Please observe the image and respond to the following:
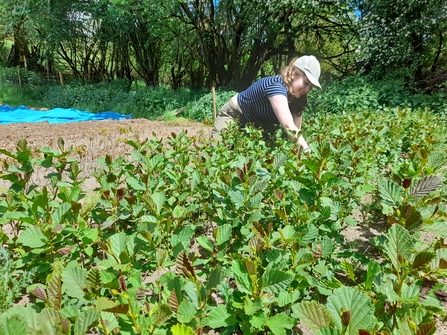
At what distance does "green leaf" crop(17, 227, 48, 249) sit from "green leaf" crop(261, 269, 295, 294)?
933mm

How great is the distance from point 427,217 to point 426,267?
1.15 feet

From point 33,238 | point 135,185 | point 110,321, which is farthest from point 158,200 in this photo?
point 110,321

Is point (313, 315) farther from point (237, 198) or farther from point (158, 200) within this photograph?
point (158, 200)

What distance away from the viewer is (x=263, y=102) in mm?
3977

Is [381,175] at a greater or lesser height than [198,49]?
lesser

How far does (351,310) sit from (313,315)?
10cm

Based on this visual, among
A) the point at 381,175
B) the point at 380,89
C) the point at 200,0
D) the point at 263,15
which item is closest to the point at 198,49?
the point at 200,0

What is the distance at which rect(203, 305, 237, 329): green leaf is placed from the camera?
101 cm

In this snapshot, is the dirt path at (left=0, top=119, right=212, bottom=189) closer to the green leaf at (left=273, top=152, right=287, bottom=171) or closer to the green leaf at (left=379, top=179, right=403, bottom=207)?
the green leaf at (left=273, top=152, right=287, bottom=171)

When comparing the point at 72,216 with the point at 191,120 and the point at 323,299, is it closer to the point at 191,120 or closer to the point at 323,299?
the point at 323,299

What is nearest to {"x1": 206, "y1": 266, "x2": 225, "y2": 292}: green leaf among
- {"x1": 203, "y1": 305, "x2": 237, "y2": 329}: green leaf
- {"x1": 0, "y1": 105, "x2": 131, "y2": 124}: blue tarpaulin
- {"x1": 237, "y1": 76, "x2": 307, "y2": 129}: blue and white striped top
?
{"x1": 203, "y1": 305, "x2": 237, "y2": 329}: green leaf

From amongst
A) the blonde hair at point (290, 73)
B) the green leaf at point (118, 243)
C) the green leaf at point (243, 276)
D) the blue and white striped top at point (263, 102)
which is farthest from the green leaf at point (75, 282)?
the blonde hair at point (290, 73)

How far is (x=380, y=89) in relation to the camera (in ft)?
32.3

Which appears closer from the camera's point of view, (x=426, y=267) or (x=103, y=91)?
Result: (x=426, y=267)
